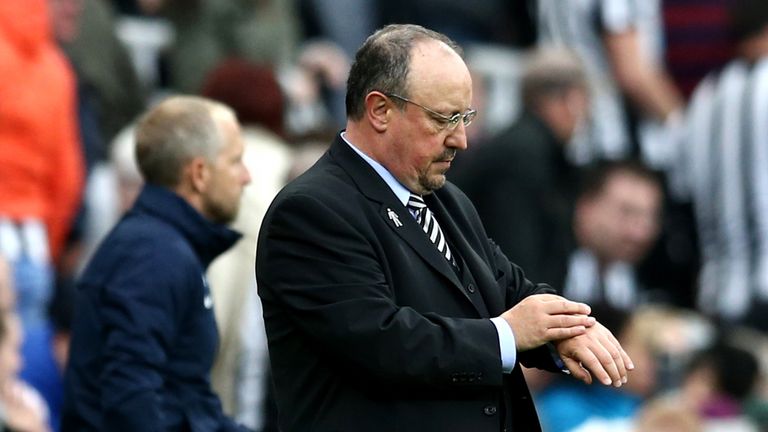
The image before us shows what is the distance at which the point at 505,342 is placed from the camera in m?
4.64

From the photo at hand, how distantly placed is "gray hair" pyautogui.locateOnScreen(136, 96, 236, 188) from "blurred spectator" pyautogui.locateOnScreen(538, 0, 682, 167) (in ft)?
16.5

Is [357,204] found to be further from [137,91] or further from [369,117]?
[137,91]

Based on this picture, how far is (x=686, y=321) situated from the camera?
9523 millimetres

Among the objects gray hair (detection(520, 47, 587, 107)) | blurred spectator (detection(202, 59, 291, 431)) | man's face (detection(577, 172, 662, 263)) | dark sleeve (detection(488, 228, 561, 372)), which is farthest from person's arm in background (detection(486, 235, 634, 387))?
man's face (detection(577, 172, 662, 263))

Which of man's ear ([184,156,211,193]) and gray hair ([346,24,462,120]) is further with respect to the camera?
man's ear ([184,156,211,193])

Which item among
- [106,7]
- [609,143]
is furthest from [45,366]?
[609,143]

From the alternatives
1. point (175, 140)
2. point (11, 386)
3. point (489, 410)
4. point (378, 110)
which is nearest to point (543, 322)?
point (489, 410)

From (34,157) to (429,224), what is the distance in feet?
12.6

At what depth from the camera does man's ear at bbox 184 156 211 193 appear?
5.74 m

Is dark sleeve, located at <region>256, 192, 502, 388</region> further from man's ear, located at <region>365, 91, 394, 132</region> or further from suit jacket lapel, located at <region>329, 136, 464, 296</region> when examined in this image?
man's ear, located at <region>365, 91, 394, 132</region>

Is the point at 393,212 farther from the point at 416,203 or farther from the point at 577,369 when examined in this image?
the point at 577,369

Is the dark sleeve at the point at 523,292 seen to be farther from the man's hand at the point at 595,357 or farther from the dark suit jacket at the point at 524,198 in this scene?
the dark suit jacket at the point at 524,198

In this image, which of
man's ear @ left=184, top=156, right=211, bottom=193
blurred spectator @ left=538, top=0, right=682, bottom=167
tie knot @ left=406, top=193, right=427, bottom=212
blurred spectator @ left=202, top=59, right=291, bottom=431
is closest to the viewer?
tie knot @ left=406, top=193, right=427, bottom=212

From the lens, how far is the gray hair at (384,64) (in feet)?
15.5
